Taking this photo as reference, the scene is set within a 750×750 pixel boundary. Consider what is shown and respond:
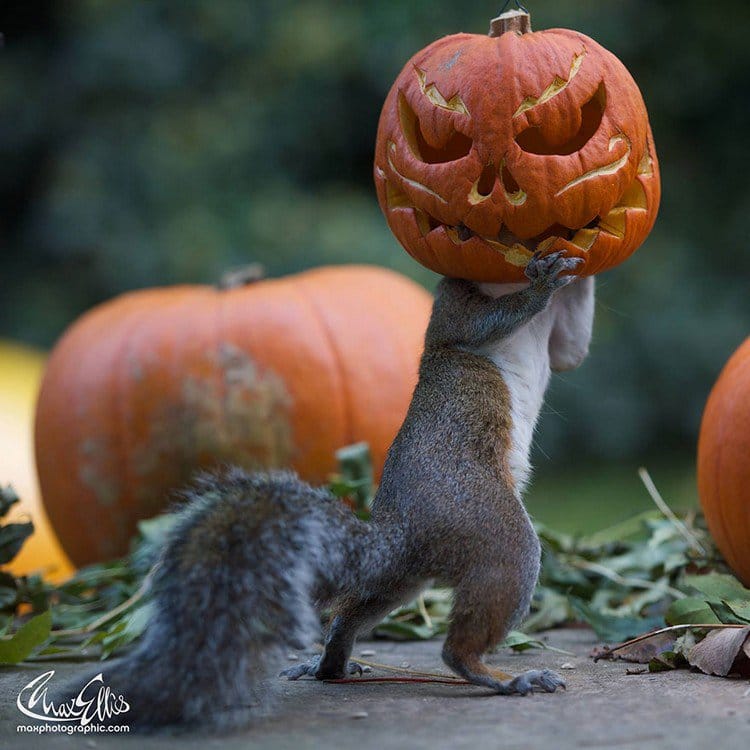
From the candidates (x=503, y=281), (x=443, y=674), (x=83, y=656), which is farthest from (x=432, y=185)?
(x=83, y=656)

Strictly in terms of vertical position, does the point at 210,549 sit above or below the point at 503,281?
below

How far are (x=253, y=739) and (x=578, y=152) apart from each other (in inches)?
57.5

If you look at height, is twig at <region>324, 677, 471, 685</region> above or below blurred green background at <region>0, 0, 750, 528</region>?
below

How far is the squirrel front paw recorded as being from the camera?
105 inches

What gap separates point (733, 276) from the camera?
7898mm

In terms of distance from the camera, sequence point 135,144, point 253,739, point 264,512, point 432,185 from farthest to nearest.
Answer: point 135,144 < point 432,185 < point 264,512 < point 253,739

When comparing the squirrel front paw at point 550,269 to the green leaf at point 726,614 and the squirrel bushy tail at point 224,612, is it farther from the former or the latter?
the green leaf at point 726,614

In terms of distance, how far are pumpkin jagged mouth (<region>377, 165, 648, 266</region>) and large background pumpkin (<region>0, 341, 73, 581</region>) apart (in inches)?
97.1

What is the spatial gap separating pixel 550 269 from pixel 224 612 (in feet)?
3.57

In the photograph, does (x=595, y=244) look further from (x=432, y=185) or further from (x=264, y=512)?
(x=264, y=512)

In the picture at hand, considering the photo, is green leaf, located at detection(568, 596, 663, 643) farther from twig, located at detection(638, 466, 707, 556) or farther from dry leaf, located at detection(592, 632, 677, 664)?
twig, located at detection(638, 466, 707, 556)

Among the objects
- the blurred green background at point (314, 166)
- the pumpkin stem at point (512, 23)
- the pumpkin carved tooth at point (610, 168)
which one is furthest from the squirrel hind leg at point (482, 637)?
the blurred green background at point (314, 166)

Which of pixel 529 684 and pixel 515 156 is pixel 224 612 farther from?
pixel 515 156
